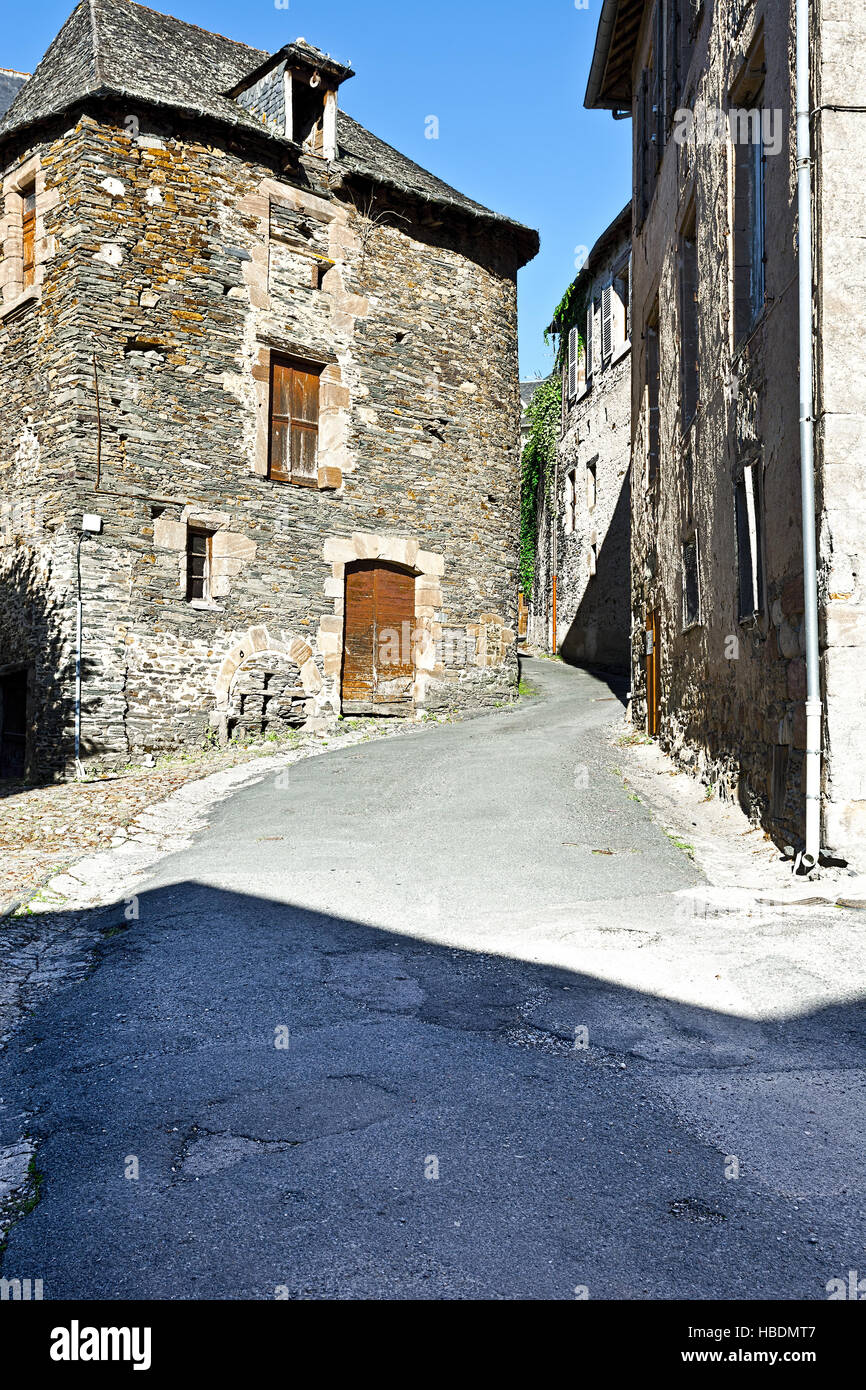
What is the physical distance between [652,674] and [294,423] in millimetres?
6005

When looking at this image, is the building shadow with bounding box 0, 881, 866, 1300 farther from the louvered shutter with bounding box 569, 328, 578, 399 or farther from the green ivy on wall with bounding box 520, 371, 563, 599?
the green ivy on wall with bounding box 520, 371, 563, 599

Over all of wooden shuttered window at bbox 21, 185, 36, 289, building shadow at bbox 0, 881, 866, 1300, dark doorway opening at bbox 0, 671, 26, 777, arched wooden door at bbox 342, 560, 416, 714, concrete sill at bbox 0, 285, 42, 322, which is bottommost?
building shadow at bbox 0, 881, 866, 1300

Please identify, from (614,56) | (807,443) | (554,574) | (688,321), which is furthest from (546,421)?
(807,443)

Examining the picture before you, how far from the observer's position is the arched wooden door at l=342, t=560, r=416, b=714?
14586mm

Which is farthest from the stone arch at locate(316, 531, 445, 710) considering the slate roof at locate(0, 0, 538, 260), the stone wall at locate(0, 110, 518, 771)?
the slate roof at locate(0, 0, 538, 260)

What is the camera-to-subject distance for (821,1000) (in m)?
3.80

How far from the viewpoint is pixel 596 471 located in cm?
2247

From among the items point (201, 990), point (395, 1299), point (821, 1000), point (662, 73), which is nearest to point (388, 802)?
point (201, 990)

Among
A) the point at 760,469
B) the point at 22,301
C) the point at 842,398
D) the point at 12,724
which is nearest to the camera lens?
the point at 842,398

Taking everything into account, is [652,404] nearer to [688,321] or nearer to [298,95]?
[688,321]

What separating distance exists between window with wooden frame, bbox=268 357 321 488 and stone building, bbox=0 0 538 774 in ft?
0.13

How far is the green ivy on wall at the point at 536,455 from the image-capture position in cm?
2581

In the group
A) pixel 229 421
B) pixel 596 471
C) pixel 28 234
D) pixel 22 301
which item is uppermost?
pixel 28 234

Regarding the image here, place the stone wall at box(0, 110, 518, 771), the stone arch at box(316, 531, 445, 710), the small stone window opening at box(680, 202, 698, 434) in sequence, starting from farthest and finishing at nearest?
1. the stone arch at box(316, 531, 445, 710)
2. the stone wall at box(0, 110, 518, 771)
3. the small stone window opening at box(680, 202, 698, 434)
